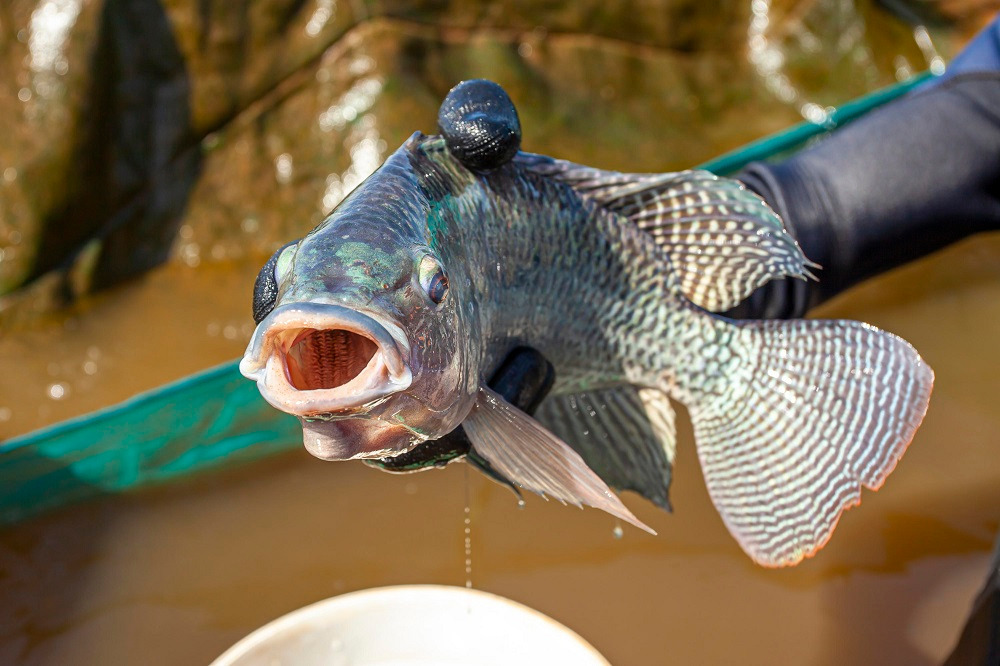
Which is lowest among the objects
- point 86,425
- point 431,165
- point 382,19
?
point 86,425

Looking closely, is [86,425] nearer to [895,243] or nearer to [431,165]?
[431,165]


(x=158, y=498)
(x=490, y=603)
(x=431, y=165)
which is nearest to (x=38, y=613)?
(x=158, y=498)

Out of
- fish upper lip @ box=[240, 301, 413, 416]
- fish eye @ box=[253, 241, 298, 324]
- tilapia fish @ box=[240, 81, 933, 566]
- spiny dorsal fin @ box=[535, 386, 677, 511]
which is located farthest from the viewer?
Answer: spiny dorsal fin @ box=[535, 386, 677, 511]

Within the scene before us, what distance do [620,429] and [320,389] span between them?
35.2 inches

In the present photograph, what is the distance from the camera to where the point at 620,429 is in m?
1.77

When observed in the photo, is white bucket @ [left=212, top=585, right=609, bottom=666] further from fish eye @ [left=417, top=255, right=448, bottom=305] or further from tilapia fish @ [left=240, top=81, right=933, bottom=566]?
fish eye @ [left=417, top=255, right=448, bottom=305]

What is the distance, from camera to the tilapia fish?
1.13m

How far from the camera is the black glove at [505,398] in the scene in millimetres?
1490

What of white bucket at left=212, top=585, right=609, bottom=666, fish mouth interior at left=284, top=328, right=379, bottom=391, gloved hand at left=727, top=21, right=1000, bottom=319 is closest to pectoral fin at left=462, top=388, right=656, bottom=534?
fish mouth interior at left=284, top=328, right=379, bottom=391

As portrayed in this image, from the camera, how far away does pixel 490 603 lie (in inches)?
75.1

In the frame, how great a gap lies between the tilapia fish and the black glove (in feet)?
0.09

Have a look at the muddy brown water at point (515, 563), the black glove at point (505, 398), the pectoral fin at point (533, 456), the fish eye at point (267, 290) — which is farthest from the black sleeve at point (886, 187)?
the fish eye at point (267, 290)

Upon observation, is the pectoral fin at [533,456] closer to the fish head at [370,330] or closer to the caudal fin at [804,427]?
the fish head at [370,330]

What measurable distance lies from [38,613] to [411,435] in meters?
2.02
